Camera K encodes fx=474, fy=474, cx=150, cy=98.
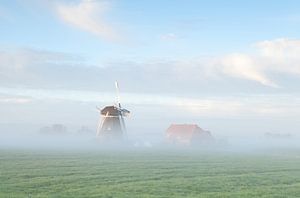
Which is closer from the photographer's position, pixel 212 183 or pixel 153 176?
pixel 212 183

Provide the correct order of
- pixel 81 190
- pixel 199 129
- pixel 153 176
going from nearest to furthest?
pixel 81 190 → pixel 153 176 → pixel 199 129

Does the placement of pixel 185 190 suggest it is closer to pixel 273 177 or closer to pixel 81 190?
pixel 81 190

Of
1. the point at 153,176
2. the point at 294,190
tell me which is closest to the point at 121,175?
the point at 153,176

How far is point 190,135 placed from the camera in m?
174

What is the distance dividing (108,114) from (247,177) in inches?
3313

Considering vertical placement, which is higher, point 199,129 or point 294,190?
point 199,129

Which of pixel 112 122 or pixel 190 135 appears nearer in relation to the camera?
pixel 112 122

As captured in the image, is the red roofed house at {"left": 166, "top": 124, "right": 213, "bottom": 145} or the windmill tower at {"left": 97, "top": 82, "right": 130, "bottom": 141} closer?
the windmill tower at {"left": 97, "top": 82, "right": 130, "bottom": 141}

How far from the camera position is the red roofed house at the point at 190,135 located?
17340 cm

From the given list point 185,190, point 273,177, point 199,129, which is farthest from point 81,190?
point 199,129

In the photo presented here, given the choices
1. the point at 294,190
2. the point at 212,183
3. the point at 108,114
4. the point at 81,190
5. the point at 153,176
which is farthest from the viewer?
the point at 108,114

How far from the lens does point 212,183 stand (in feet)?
118

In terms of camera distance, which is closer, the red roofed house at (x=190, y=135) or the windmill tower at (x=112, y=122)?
the windmill tower at (x=112, y=122)

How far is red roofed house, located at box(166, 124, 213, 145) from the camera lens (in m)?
173
